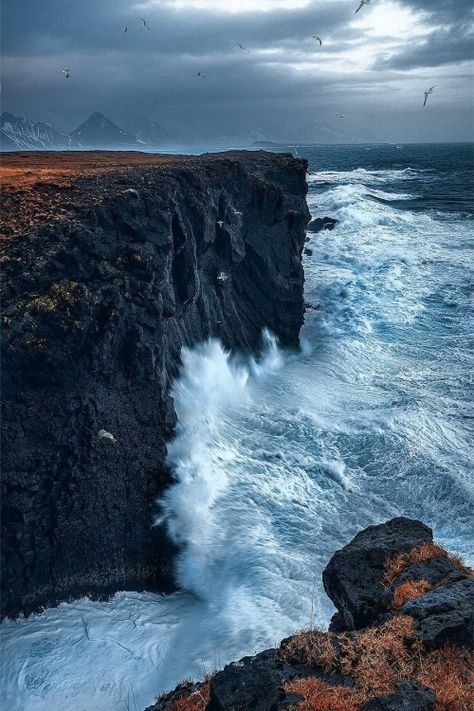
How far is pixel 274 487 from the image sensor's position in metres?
14.9

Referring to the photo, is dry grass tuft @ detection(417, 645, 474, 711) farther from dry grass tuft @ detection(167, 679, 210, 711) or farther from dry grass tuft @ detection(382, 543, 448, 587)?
dry grass tuft @ detection(167, 679, 210, 711)

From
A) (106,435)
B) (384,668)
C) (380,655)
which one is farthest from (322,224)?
(384,668)

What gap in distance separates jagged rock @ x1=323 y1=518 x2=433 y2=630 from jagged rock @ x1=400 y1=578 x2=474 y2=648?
2.54ft

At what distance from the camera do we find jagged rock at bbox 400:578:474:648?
23.7ft

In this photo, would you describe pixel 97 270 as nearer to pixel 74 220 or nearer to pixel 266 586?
pixel 74 220

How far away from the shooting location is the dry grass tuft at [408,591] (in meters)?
8.30

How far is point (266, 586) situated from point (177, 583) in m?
2.12

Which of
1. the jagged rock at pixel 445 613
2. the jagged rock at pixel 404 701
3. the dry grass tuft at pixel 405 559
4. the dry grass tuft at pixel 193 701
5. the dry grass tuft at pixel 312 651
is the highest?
the jagged rock at pixel 404 701

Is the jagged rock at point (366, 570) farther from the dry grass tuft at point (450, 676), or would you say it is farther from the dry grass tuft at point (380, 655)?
the dry grass tuft at point (450, 676)

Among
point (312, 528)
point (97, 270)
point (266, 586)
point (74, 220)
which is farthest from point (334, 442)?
point (74, 220)

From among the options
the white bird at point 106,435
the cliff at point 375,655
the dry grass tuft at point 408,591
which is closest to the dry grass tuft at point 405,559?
the cliff at point 375,655

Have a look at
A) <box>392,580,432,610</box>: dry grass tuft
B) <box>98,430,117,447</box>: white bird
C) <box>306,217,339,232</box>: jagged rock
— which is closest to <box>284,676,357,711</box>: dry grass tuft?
<box>392,580,432,610</box>: dry grass tuft

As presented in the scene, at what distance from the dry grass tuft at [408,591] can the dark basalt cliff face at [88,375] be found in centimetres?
586

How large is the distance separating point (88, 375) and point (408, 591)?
8535 mm
